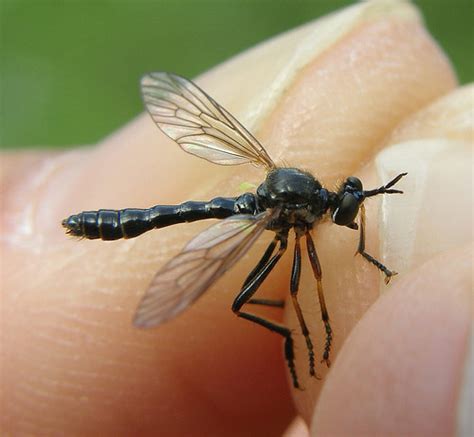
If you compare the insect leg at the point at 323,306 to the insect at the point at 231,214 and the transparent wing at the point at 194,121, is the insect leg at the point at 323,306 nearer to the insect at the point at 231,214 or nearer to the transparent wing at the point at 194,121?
the insect at the point at 231,214

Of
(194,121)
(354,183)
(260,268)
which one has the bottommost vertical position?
(260,268)

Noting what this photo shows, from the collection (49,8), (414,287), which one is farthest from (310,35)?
(49,8)

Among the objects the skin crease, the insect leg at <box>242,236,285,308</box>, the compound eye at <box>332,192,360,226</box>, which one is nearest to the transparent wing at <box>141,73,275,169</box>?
the skin crease

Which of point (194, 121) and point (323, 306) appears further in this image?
point (194, 121)

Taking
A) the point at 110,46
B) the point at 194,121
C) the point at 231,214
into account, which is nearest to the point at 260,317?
the point at 231,214

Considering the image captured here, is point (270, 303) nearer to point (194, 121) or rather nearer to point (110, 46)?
point (194, 121)

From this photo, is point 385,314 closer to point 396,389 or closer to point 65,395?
point 396,389
